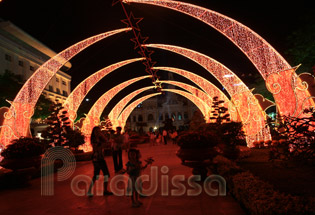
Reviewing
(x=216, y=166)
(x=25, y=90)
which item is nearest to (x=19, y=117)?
(x=25, y=90)

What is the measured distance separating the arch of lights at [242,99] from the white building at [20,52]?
19.0 m

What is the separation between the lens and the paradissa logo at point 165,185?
19.7 feet

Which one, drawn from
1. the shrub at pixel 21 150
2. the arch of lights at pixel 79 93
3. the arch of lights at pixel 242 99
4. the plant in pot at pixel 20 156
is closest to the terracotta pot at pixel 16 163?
the plant in pot at pixel 20 156

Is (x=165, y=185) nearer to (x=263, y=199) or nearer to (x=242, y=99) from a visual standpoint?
(x=263, y=199)

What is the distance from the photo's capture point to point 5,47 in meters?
27.6

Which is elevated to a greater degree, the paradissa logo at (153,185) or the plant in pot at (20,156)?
the plant in pot at (20,156)

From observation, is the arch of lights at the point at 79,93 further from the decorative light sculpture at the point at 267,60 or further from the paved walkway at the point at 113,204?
the paved walkway at the point at 113,204

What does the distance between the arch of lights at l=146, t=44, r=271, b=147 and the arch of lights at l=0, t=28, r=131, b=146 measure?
5.77m

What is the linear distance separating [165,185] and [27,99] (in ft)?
27.7

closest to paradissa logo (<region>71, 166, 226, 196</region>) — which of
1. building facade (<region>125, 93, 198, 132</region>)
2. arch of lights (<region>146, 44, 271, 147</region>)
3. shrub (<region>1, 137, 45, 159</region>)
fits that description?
shrub (<region>1, 137, 45, 159</region>)

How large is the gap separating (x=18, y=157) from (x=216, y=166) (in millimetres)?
6169

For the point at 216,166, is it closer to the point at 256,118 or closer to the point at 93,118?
the point at 256,118

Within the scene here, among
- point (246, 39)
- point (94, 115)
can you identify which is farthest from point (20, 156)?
point (94, 115)

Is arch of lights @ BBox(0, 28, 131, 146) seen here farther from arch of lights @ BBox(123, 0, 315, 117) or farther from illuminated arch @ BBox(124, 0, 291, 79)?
arch of lights @ BBox(123, 0, 315, 117)
